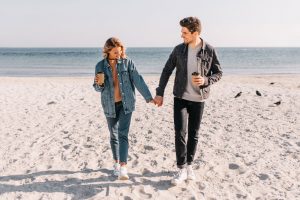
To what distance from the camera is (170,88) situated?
1266 centimetres

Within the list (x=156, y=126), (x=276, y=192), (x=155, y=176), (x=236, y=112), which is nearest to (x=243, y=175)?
(x=276, y=192)

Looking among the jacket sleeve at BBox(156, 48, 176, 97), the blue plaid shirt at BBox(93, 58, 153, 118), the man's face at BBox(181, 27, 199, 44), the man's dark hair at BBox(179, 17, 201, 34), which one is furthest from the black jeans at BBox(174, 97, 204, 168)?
the man's dark hair at BBox(179, 17, 201, 34)

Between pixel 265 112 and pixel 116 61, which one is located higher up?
pixel 116 61

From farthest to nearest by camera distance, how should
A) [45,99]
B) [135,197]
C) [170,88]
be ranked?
1. [170,88]
2. [45,99]
3. [135,197]

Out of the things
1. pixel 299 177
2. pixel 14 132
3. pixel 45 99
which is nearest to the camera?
pixel 299 177

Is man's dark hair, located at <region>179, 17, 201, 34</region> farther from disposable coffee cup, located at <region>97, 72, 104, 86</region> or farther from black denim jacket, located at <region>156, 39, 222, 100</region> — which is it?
disposable coffee cup, located at <region>97, 72, 104, 86</region>

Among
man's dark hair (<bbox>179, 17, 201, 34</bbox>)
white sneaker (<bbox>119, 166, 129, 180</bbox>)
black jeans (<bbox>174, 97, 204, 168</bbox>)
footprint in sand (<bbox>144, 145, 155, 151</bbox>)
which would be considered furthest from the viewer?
footprint in sand (<bbox>144, 145, 155, 151</bbox>)

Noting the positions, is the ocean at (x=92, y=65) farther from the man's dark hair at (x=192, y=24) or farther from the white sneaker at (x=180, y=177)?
the man's dark hair at (x=192, y=24)

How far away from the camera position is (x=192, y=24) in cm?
406

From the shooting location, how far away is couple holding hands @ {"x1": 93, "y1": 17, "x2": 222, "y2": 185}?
4246 millimetres

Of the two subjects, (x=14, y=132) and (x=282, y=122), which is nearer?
(x=14, y=132)

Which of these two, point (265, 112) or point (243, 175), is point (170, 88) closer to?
point (265, 112)

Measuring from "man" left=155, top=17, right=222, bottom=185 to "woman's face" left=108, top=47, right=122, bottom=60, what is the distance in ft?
1.90

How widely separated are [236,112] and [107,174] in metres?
4.67
